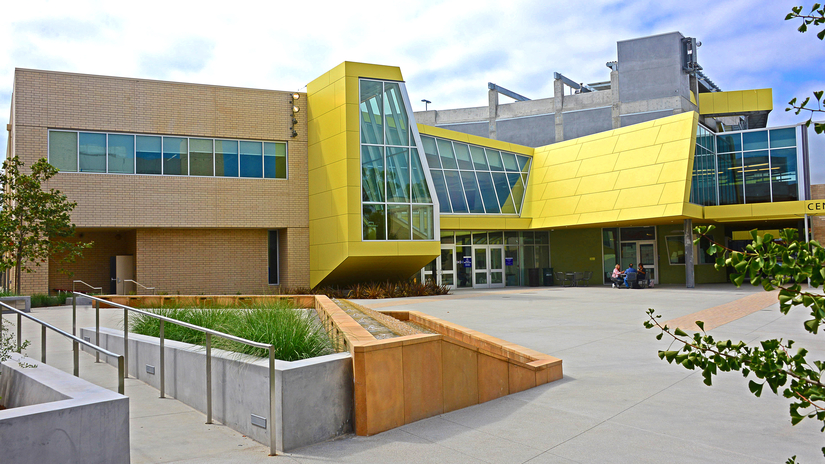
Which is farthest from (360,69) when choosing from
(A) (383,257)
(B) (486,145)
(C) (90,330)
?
(C) (90,330)

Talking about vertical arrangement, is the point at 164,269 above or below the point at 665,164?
below

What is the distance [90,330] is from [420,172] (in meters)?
15.2

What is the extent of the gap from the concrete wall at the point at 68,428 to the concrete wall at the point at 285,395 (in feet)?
4.46

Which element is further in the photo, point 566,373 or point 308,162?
point 308,162

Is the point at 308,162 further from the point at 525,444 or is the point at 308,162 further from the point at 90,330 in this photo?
the point at 525,444

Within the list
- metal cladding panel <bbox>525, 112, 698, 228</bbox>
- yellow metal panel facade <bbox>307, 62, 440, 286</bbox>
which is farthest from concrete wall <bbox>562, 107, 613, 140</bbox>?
yellow metal panel facade <bbox>307, 62, 440, 286</bbox>

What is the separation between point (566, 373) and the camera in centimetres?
866

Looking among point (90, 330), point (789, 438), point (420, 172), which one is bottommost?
point (789, 438)

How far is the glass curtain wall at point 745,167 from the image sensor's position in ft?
92.5

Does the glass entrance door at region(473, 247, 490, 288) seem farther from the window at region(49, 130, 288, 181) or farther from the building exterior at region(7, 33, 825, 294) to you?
the window at region(49, 130, 288, 181)

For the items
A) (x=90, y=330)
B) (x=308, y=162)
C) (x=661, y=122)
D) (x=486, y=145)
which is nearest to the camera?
(x=90, y=330)

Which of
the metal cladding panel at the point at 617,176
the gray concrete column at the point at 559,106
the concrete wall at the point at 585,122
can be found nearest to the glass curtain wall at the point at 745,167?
the metal cladding panel at the point at 617,176

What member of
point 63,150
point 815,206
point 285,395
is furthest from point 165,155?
point 815,206

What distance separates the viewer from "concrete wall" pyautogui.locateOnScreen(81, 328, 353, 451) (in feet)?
17.9
